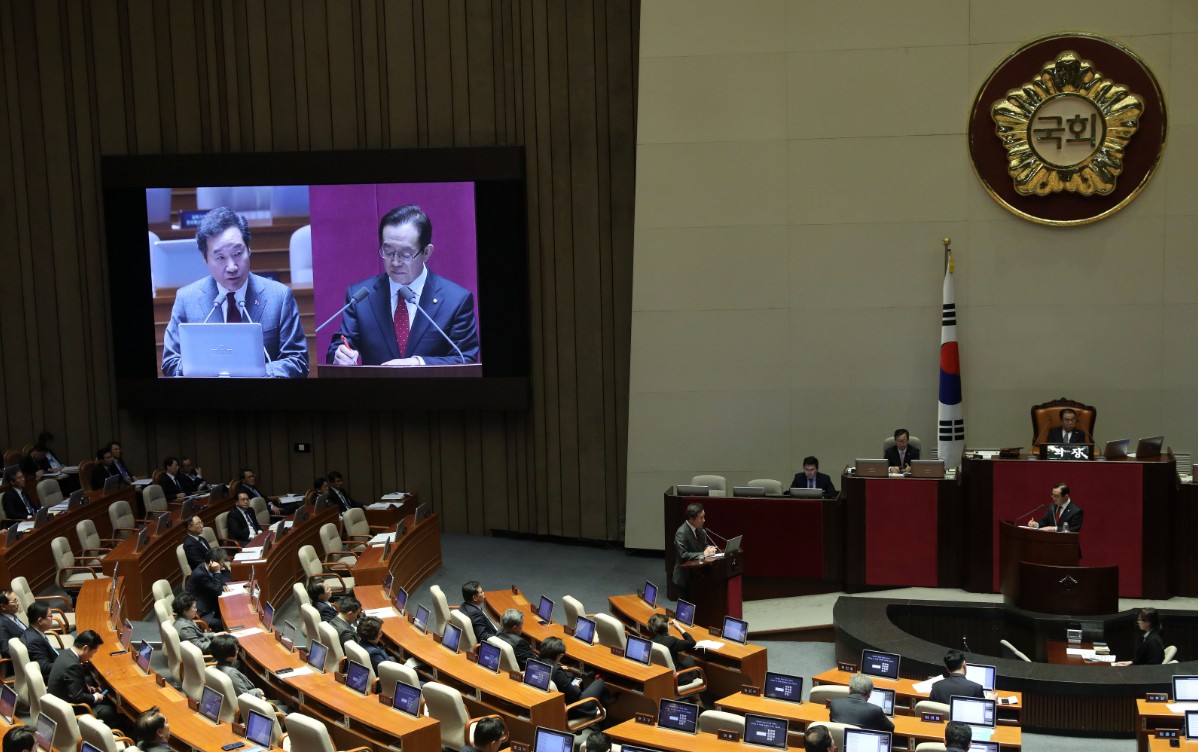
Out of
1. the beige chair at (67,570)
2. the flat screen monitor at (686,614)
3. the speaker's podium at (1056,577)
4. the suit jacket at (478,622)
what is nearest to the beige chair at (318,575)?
the beige chair at (67,570)

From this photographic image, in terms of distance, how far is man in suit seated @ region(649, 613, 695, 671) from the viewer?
360 inches

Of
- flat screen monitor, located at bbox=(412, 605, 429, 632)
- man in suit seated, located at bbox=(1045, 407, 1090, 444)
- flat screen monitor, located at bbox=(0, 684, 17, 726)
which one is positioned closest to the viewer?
flat screen monitor, located at bbox=(0, 684, 17, 726)

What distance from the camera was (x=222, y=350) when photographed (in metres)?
15.2

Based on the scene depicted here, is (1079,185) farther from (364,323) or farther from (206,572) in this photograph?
(206,572)

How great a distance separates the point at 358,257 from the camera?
1473 cm

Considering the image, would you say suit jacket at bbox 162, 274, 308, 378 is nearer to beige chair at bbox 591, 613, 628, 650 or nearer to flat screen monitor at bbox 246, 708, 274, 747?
beige chair at bbox 591, 613, 628, 650

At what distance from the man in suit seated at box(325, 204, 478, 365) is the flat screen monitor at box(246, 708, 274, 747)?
25.9 ft

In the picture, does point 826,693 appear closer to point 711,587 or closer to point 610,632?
point 610,632

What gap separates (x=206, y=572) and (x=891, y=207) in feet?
25.5

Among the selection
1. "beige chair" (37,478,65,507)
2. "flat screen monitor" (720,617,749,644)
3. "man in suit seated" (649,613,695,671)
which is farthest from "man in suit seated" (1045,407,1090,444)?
"beige chair" (37,478,65,507)

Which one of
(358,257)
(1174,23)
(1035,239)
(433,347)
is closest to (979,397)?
(1035,239)

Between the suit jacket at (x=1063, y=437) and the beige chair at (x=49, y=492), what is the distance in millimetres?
10777

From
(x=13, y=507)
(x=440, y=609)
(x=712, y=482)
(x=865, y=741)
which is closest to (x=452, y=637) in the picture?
(x=440, y=609)

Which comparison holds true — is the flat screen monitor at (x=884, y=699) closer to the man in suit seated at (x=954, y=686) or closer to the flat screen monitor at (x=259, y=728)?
the man in suit seated at (x=954, y=686)
